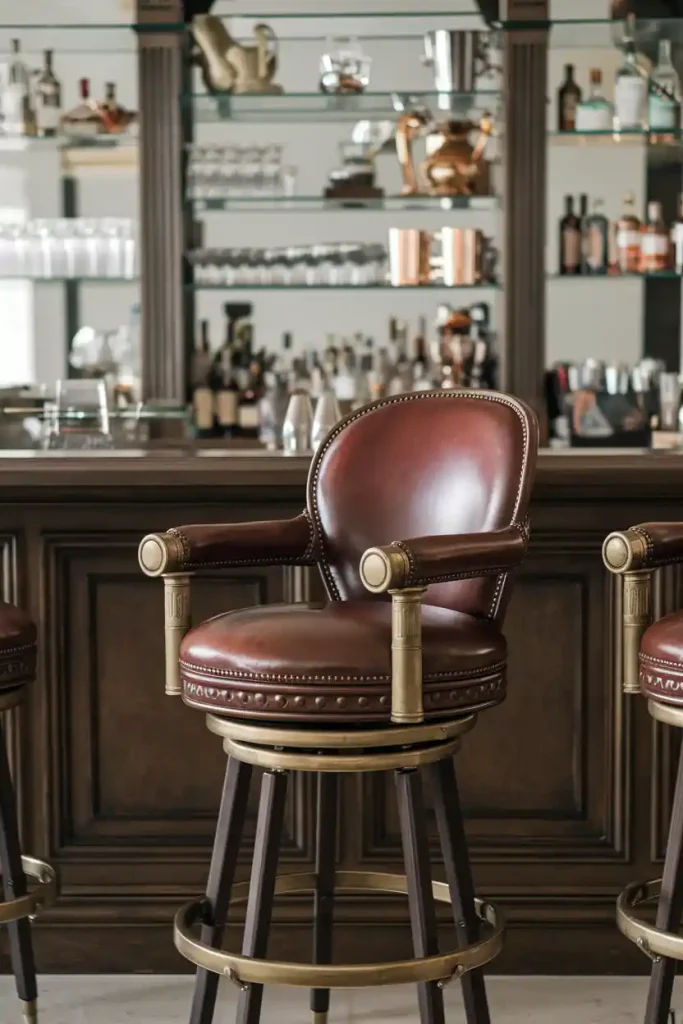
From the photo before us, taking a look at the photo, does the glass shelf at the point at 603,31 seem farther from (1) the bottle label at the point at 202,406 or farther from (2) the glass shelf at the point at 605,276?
(1) the bottle label at the point at 202,406

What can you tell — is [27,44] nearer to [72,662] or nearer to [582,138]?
[582,138]

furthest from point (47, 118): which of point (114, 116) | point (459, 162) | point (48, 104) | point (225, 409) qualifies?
point (459, 162)

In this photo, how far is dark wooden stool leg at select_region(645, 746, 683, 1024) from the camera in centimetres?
179

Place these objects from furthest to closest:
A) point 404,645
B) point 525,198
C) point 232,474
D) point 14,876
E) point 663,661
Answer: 1. point 525,198
2. point 232,474
3. point 14,876
4. point 663,661
5. point 404,645

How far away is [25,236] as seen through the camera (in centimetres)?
459

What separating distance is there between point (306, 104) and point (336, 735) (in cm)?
324

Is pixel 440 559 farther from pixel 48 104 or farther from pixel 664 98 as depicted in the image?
pixel 48 104

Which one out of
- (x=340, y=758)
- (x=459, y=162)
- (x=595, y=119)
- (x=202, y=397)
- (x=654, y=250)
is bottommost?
(x=340, y=758)

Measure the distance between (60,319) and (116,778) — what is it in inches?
117

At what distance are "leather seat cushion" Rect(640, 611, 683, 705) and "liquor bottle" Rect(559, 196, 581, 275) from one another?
300 cm

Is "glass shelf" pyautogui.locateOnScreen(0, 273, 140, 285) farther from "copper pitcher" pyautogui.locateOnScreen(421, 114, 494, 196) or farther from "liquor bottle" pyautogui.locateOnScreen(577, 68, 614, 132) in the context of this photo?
"liquor bottle" pyautogui.locateOnScreen(577, 68, 614, 132)

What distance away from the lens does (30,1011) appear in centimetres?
221

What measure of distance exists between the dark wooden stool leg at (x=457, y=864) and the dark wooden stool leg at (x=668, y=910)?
228mm

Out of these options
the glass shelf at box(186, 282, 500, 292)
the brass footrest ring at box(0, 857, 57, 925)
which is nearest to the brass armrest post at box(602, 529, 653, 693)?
the brass footrest ring at box(0, 857, 57, 925)
